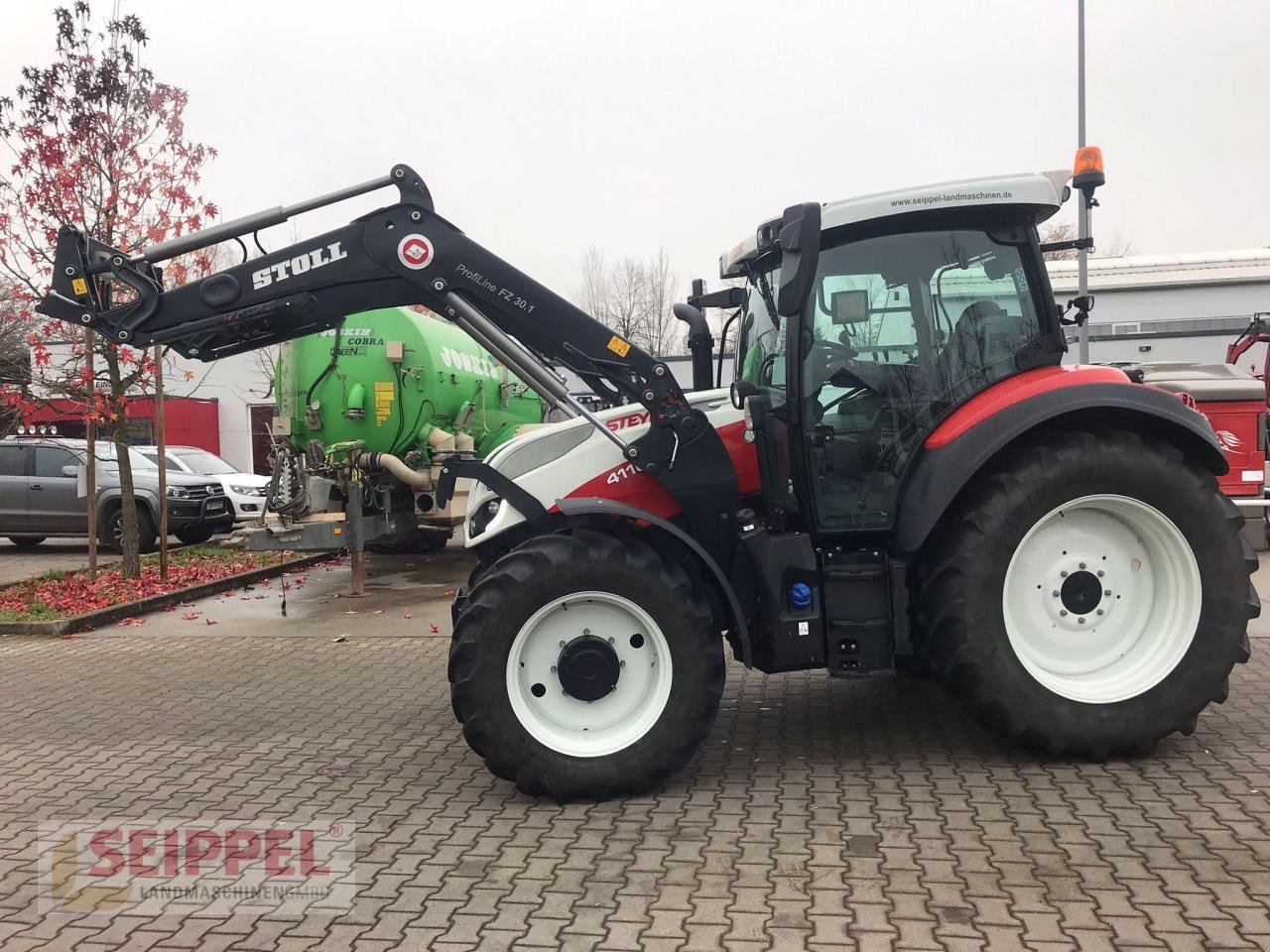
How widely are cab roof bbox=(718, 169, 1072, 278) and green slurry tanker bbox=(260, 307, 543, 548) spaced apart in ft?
20.7

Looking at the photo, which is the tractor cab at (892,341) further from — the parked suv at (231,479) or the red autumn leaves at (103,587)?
the parked suv at (231,479)

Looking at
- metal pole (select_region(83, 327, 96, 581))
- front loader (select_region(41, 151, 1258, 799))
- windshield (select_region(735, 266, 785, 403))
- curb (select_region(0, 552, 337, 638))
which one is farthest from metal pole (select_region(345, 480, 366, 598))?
windshield (select_region(735, 266, 785, 403))

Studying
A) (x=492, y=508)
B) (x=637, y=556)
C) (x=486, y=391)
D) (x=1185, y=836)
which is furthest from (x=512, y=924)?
(x=486, y=391)

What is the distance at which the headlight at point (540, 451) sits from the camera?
5.10 meters

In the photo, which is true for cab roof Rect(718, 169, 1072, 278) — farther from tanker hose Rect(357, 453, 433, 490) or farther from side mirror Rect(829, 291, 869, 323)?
tanker hose Rect(357, 453, 433, 490)

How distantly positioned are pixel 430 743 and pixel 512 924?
2222 millimetres

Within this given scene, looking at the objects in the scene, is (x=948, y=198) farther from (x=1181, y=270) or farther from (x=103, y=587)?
(x=1181, y=270)

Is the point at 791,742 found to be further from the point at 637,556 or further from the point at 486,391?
the point at 486,391

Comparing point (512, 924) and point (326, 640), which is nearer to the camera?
point (512, 924)

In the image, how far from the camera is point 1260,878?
3.57 m

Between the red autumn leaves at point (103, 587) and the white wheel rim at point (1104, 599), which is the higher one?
the white wheel rim at point (1104, 599)

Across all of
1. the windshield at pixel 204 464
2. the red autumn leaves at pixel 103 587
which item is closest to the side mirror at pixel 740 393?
the red autumn leaves at pixel 103 587

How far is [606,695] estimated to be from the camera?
4637 mm

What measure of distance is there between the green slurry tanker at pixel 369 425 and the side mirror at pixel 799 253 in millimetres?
6504
